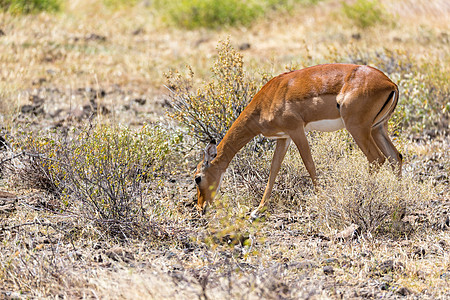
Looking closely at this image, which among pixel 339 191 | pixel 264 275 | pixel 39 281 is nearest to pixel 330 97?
pixel 339 191

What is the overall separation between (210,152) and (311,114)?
4.15ft

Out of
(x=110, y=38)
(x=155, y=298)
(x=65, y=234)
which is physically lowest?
(x=110, y=38)

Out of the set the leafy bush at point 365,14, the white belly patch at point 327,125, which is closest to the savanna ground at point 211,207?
the white belly patch at point 327,125

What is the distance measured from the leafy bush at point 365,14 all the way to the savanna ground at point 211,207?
536 cm

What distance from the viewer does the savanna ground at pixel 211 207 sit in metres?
5.36

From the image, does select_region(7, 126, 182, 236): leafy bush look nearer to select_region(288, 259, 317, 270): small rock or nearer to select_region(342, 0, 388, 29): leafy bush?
select_region(288, 259, 317, 270): small rock

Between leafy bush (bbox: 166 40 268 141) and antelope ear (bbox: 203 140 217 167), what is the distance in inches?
40.1

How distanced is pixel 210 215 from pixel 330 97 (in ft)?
6.39

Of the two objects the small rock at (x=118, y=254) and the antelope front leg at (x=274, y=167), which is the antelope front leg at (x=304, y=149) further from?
the small rock at (x=118, y=254)

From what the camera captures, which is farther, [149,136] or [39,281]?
[149,136]

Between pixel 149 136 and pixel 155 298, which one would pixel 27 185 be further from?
pixel 155 298

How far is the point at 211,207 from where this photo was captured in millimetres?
7105

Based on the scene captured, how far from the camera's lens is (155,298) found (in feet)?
A: 14.8

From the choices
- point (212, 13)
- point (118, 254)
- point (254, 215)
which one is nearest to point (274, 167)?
point (254, 215)
